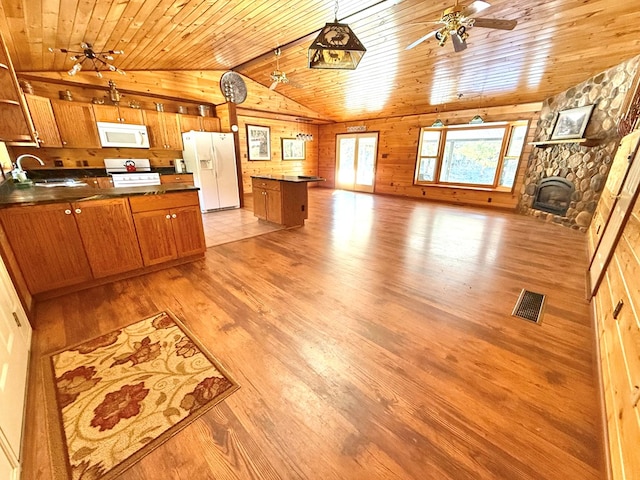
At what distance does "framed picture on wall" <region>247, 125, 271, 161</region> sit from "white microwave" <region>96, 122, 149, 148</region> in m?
3.04

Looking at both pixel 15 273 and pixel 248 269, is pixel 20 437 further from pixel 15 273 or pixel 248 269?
pixel 248 269

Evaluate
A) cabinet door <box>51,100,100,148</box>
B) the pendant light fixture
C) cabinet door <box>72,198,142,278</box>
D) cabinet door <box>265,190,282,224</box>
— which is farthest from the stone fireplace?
cabinet door <box>51,100,100,148</box>

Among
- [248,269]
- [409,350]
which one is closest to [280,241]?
[248,269]

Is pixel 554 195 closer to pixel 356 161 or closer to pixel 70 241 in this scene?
pixel 356 161

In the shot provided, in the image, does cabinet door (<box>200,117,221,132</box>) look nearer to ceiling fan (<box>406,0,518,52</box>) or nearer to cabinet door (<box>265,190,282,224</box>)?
cabinet door (<box>265,190,282,224</box>)

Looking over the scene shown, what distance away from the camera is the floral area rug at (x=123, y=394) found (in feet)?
3.76

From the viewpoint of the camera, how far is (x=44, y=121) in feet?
13.0

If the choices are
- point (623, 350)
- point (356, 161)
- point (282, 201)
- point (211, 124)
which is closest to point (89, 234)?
point (282, 201)

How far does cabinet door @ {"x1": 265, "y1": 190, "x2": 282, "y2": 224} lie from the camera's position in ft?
14.8

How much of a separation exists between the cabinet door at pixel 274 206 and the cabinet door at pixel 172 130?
2.49m

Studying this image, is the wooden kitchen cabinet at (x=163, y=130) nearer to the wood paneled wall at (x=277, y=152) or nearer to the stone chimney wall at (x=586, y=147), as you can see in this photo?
the wood paneled wall at (x=277, y=152)

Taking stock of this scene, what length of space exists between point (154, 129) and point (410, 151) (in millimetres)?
6551

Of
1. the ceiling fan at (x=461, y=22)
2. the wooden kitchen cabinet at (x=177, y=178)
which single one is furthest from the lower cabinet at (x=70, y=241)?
the ceiling fan at (x=461, y=22)

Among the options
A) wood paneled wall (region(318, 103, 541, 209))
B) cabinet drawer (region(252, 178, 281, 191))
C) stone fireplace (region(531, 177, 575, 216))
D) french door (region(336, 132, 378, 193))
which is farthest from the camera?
french door (region(336, 132, 378, 193))
